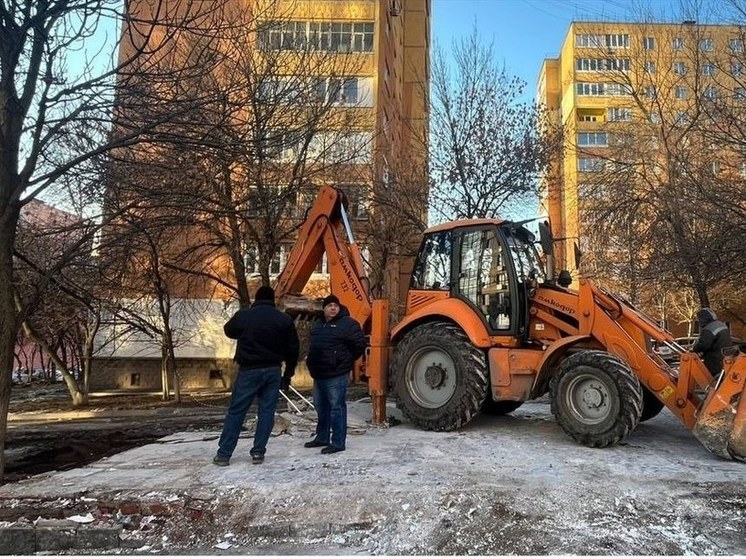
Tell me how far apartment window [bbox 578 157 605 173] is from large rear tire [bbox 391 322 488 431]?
542 inches

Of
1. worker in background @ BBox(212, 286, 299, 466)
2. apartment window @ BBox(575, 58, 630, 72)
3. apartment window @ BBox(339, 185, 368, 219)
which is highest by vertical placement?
apartment window @ BBox(575, 58, 630, 72)

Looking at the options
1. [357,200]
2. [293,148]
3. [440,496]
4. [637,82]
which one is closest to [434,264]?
[440,496]

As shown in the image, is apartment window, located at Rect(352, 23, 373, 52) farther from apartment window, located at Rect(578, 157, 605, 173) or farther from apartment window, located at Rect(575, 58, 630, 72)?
apartment window, located at Rect(578, 157, 605, 173)

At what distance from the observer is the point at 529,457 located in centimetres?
651

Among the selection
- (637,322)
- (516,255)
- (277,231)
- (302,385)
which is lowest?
(302,385)

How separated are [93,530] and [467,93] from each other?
53.8ft

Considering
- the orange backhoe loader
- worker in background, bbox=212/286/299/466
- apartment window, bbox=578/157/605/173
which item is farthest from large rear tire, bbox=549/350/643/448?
apartment window, bbox=578/157/605/173

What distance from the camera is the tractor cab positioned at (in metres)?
8.04

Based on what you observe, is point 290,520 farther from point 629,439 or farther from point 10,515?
point 629,439

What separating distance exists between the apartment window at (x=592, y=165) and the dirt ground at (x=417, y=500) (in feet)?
47.8

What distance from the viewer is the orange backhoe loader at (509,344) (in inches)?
262

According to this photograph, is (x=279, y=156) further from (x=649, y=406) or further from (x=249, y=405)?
(x=649, y=406)

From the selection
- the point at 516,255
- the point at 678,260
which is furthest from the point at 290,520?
the point at 678,260

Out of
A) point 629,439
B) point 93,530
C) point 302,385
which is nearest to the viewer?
point 93,530
